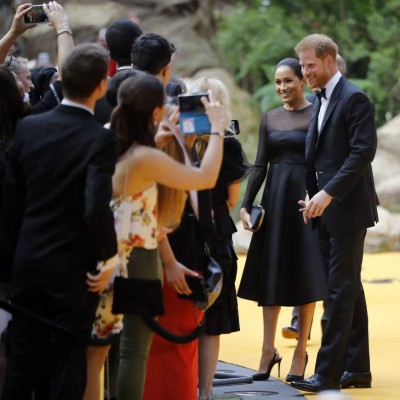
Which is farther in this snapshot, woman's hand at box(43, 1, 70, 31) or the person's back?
woman's hand at box(43, 1, 70, 31)

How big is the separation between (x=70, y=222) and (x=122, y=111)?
57 cm

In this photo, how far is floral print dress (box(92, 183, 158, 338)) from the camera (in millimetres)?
4172

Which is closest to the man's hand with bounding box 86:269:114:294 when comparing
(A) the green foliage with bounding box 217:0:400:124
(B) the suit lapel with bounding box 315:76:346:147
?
(B) the suit lapel with bounding box 315:76:346:147

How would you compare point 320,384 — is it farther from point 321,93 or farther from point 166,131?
point 166,131

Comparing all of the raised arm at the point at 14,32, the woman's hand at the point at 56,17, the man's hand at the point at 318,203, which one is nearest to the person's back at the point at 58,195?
the woman's hand at the point at 56,17

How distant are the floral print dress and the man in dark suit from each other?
1762mm

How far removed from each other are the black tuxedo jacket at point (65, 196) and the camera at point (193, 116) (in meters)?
0.44

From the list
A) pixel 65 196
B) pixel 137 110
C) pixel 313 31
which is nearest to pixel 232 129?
pixel 137 110

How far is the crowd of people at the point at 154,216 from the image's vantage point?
3.95m

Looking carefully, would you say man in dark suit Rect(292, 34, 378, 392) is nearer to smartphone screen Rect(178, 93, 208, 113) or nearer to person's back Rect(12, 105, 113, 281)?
smartphone screen Rect(178, 93, 208, 113)

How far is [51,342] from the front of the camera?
4.05 meters

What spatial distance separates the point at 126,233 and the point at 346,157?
2142mm

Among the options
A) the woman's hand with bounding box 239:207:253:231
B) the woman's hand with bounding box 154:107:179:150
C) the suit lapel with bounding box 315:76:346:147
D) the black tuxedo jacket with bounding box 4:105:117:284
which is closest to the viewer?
the black tuxedo jacket with bounding box 4:105:117:284

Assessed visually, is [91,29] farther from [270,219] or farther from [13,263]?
[13,263]
